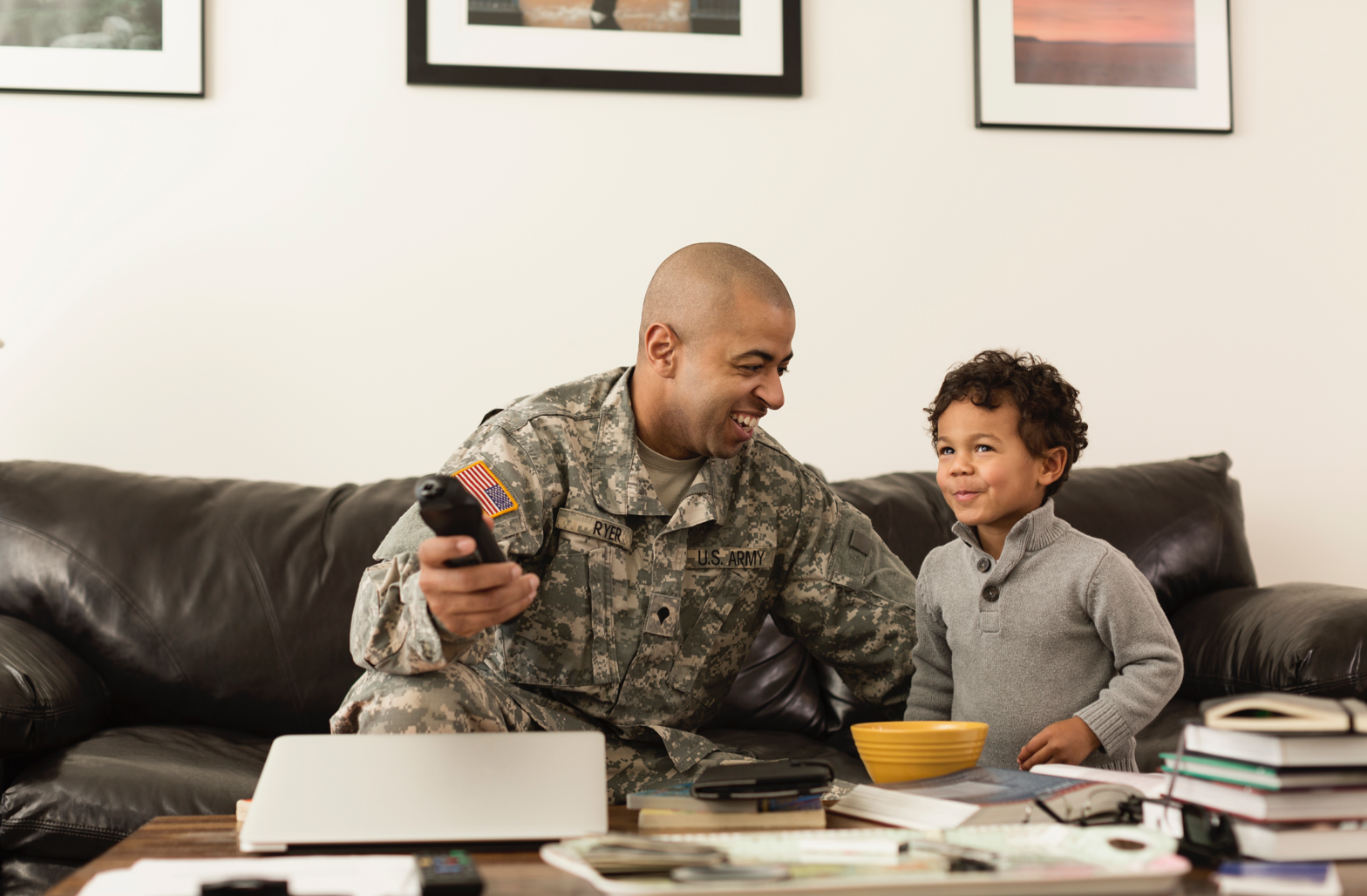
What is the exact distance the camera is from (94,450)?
216 centimetres

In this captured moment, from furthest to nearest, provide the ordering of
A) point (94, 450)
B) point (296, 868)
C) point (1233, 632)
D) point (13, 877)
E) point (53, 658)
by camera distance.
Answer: point (94, 450) < point (1233, 632) < point (53, 658) < point (13, 877) < point (296, 868)

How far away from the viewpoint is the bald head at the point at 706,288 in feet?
4.82

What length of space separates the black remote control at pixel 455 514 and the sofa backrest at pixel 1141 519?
1.21 meters

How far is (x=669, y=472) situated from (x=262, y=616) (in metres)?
0.81

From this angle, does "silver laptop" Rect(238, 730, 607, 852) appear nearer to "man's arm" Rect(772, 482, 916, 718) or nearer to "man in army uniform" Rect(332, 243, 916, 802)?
"man in army uniform" Rect(332, 243, 916, 802)

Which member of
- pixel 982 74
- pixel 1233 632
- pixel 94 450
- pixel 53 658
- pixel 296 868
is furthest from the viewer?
pixel 982 74

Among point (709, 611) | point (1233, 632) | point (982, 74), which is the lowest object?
point (1233, 632)

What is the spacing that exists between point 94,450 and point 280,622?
2.27ft

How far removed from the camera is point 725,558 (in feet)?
4.81

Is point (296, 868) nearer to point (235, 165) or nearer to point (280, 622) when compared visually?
point (280, 622)

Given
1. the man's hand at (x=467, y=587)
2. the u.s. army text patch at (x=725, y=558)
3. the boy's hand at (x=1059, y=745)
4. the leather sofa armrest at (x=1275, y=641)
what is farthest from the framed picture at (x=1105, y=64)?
the man's hand at (x=467, y=587)

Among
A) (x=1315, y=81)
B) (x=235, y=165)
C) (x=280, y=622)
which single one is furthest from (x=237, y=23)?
(x=1315, y=81)

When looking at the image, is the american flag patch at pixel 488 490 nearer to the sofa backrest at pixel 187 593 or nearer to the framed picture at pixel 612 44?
the sofa backrest at pixel 187 593

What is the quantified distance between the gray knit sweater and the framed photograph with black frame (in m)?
Result: 1.88
